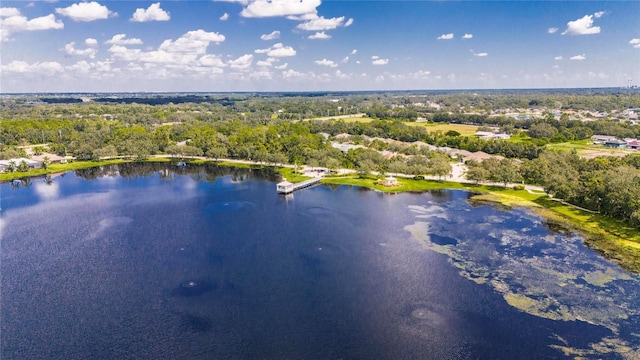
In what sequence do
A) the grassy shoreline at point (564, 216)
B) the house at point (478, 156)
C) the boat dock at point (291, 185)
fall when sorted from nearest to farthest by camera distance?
1. the grassy shoreline at point (564, 216)
2. the boat dock at point (291, 185)
3. the house at point (478, 156)

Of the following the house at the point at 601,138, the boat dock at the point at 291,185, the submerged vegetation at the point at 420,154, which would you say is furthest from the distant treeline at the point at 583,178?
the house at the point at 601,138

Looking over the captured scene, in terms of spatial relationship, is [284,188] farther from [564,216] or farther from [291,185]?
[564,216]

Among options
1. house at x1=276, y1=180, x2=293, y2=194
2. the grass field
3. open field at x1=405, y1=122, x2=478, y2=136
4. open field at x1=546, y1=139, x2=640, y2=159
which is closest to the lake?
Answer: house at x1=276, y1=180, x2=293, y2=194

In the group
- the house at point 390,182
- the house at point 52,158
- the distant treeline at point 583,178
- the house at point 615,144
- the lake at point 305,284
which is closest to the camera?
the lake at point 305,284

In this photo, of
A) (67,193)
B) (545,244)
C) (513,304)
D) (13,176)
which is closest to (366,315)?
(513,304)

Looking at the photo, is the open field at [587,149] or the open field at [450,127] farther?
the open field at [450,127]

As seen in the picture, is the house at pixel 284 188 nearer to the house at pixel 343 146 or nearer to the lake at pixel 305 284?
the lake at pixel 305 284

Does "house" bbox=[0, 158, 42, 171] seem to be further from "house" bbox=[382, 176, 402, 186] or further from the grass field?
the grass field

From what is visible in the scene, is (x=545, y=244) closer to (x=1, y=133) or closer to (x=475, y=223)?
(x=475, y=223)
